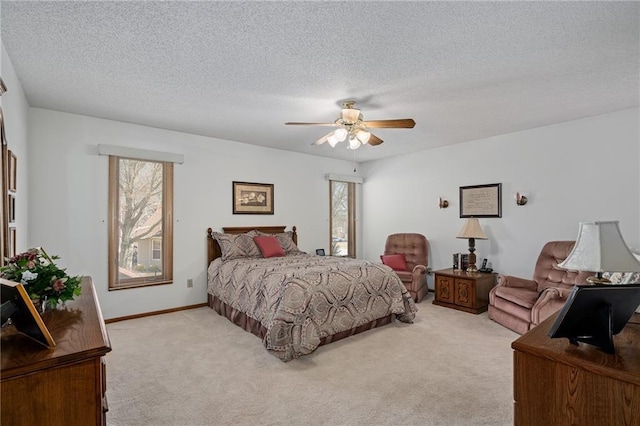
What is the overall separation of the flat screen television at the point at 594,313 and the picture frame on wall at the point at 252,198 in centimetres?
442

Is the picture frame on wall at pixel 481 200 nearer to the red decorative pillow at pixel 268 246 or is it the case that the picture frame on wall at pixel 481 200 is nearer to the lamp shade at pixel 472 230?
the lamp shade at pixel 472 230

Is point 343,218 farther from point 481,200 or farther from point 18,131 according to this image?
point 18,131

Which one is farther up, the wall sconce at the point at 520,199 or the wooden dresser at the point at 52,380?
the wall sconce at the point at 520,199

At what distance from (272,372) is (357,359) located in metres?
0.78

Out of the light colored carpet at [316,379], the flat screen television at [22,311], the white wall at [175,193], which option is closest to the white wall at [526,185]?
the light colored carpet at [316,379]

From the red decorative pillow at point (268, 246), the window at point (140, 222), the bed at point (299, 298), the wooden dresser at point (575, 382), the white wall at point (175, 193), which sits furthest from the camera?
the red decorative pillow at point (268, 246)

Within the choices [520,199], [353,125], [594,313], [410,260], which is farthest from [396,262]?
[594,313]

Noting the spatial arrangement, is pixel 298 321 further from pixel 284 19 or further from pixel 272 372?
pixel 284 19

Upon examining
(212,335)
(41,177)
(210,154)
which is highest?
(210,154)

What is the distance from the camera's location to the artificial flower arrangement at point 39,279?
4.89ft

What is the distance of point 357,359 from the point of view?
2.93 metres

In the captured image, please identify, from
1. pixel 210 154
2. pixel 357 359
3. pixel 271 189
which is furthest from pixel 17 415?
pixel 271 189

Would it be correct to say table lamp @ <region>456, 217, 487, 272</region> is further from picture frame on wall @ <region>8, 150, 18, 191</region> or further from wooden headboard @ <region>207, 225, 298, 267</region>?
picture frame on wall @ <region>8, 150, 18, 191</region>

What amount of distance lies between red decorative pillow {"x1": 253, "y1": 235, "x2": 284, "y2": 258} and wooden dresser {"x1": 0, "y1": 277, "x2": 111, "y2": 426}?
134 inches
